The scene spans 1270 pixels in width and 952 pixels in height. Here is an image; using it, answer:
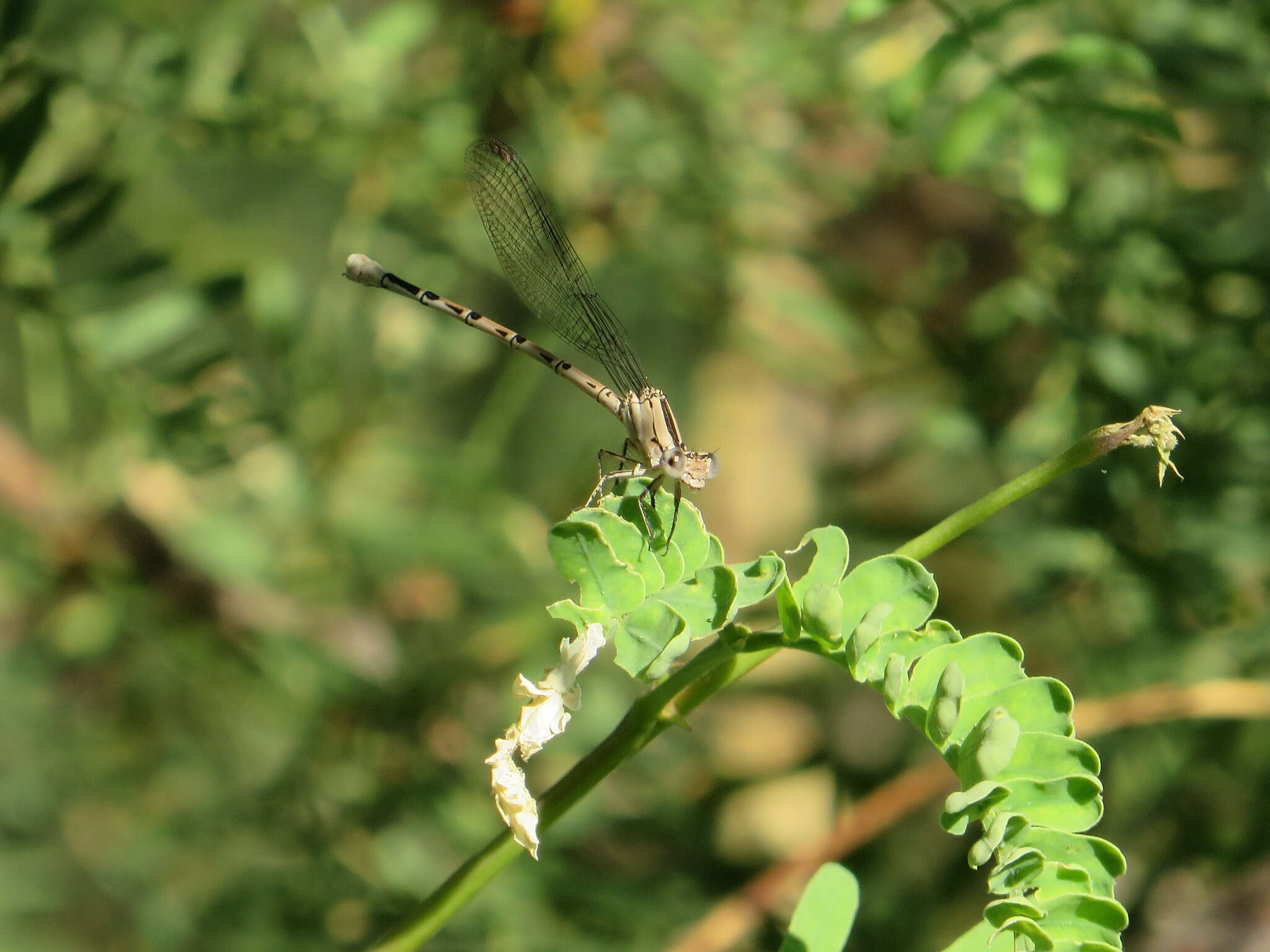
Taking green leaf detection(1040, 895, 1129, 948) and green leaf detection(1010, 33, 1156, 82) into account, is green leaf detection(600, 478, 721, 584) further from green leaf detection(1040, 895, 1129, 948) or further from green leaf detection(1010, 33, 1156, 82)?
green leaf detection(1010, 33, 1156, 82)

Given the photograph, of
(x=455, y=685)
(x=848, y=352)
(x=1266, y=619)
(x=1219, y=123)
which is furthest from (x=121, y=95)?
(x=1266, y=619)

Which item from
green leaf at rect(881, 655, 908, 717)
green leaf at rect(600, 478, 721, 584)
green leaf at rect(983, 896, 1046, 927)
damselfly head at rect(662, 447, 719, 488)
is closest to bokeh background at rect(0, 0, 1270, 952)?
damselfly head at rect(662, 447, 719, 488)

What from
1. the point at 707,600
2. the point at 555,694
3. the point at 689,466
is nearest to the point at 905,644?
the point at 707,600

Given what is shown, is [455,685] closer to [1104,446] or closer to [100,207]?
[100,207]

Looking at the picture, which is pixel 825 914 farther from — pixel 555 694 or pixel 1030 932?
pixel 555 694

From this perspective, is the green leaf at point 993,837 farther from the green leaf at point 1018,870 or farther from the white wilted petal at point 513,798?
the white wilted petal at point 513,798

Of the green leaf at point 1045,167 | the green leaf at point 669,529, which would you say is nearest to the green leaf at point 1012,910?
the green leaf at point 669,529

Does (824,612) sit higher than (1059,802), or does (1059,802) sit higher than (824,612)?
(824,612)
